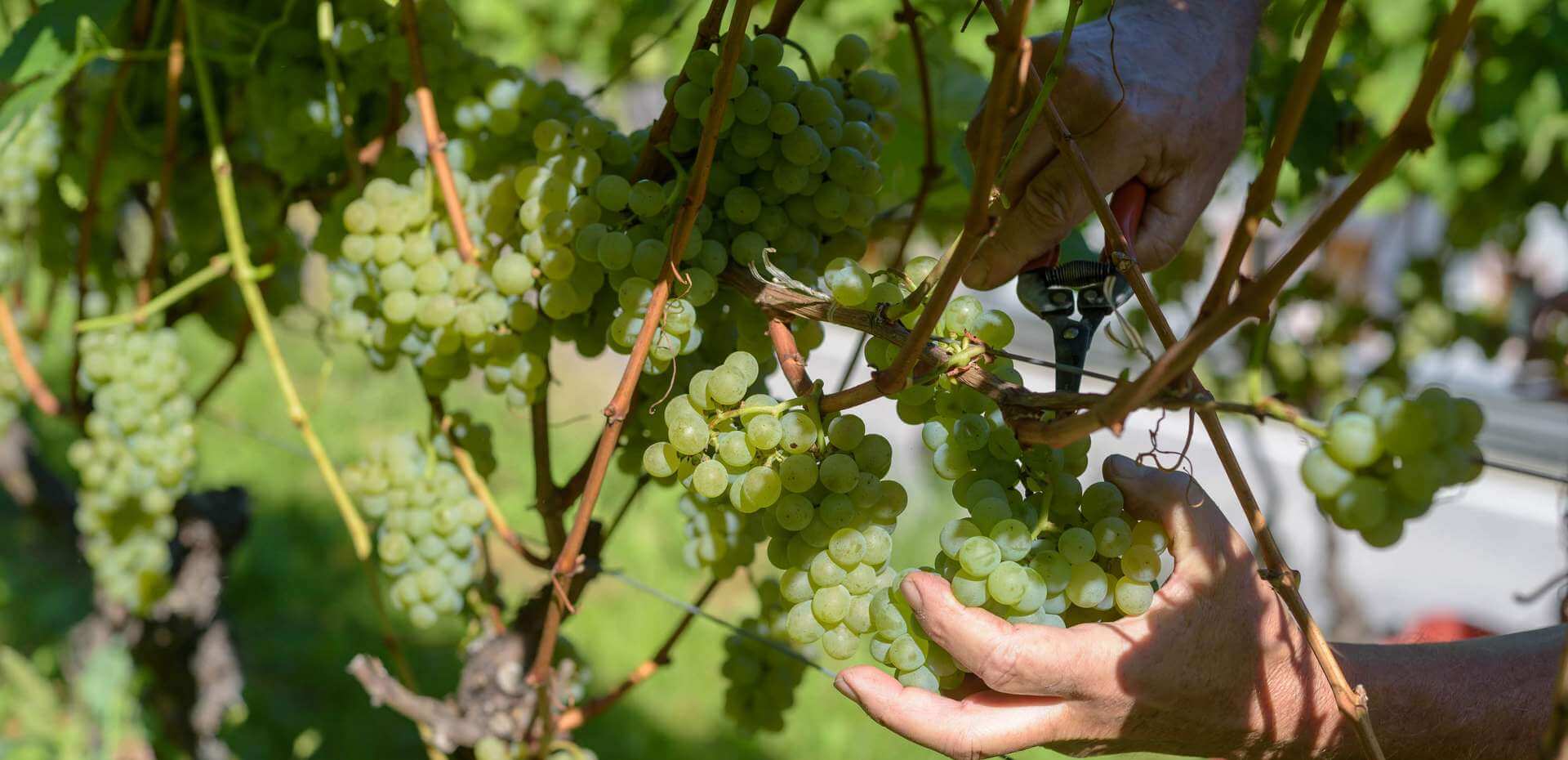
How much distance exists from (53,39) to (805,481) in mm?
763

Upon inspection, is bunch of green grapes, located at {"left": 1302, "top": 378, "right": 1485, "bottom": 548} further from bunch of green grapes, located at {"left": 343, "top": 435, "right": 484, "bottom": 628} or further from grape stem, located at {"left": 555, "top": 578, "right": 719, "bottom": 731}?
bunch of green grapes, located at {"left": 343, "top": 435, "right": 484, "bottom": 628}

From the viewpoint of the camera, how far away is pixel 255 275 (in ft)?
3.48

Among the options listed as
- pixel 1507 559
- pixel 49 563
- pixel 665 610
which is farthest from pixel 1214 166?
pixel 1507 559

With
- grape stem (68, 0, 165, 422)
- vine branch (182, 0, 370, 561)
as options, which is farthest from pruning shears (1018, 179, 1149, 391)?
grape stem (68, 0, 165, 422)

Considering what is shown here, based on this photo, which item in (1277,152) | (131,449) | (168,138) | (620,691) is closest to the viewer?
(1277,152)

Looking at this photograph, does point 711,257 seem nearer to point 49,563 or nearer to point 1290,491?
point 49,563

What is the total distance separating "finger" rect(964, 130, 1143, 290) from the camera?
0.79 metres

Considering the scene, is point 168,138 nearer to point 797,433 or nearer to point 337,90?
point 337,90

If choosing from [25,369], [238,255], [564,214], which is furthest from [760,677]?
[25,369]

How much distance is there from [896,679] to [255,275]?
755mm

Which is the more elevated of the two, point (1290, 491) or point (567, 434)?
point (1290, 491)

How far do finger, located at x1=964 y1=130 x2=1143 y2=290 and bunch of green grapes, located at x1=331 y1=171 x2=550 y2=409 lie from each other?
338mm

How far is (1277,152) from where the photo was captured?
427mm

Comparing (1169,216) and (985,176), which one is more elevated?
(1169,216)
